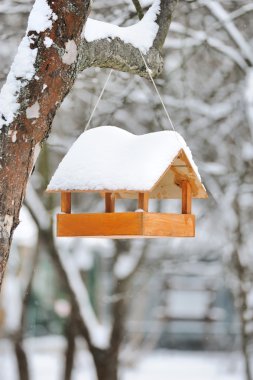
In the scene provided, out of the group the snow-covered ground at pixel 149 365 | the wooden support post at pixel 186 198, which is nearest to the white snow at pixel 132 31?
the wooden support post at pixel 186 198

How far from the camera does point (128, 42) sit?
16.0 ft

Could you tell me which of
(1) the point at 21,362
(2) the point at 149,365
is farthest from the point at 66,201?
(2) the point at 149,365

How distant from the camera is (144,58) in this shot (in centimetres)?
495

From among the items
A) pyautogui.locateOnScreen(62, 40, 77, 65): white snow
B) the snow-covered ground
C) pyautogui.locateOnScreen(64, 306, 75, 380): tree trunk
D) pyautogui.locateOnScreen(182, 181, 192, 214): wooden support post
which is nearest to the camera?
pyautogui.locateOnScreen(62, 40, 77, 65): white snow

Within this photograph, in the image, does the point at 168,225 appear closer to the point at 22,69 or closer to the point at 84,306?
the point at 22,69

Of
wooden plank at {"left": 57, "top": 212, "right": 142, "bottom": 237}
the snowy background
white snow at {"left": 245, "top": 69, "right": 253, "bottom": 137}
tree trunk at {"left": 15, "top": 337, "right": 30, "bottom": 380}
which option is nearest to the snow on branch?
wooden plank at {"left": 57, "top": 212, "right": 142, "bottom": 237}

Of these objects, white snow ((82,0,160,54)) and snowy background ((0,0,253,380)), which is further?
snowy background ((0,0,253,380))

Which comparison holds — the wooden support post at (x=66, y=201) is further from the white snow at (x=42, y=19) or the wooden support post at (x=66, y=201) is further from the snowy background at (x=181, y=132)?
the snowy background at (x=181, y=132)

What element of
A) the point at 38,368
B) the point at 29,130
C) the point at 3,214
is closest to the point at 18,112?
the point at 29,130

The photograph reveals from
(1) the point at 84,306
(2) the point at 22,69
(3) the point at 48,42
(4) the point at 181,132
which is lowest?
(1) the point at 84,306

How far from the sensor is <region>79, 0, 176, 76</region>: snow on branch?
4570 millimetres

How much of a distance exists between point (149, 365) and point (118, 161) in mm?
23530

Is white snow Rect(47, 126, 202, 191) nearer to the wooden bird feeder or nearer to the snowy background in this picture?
the wooden bird feeder

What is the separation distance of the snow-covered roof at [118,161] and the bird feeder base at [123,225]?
0.15 meters
